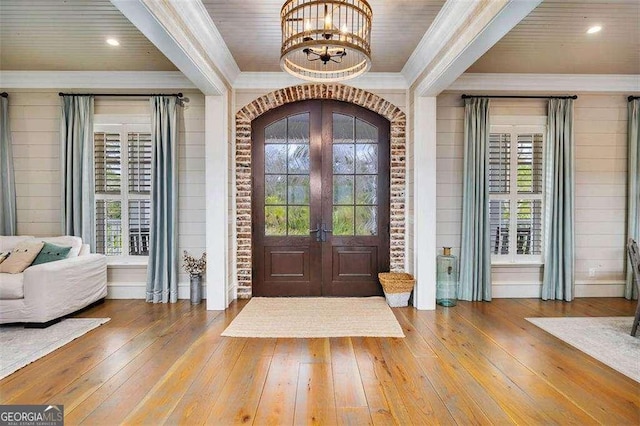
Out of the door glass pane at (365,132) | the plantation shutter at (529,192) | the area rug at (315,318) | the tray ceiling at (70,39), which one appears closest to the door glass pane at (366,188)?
the door glass pane at (365,132)

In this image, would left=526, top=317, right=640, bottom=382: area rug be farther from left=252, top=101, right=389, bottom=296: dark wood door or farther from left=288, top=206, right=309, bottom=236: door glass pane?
left=288, top=206, right=309, bottom=236: door glass pane

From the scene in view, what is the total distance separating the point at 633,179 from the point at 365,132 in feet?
12.1

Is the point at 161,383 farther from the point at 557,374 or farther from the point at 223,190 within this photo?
the point at 557,374

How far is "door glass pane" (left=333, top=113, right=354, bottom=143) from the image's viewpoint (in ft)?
15.3

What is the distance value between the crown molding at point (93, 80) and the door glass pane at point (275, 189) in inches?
65.7

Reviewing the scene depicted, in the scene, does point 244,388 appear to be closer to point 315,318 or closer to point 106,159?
point 315,318

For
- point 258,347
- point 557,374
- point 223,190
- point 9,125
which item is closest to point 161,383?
point 258,347

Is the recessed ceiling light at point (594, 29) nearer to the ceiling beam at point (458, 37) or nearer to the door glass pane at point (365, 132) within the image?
the ceiling beam at point (458, 37)

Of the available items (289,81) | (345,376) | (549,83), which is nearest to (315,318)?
(345,376)

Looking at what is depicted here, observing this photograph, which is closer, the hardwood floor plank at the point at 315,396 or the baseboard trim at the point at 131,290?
the hardwood floor plank at the point at 315,396

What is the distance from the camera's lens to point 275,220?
470 centimetres

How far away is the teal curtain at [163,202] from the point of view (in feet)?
14.3

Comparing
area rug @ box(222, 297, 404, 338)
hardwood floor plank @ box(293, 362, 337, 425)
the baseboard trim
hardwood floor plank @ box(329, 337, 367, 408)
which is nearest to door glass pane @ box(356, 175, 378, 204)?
area rug @ box(222, 297, 404, 338)

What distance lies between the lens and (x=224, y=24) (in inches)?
128
